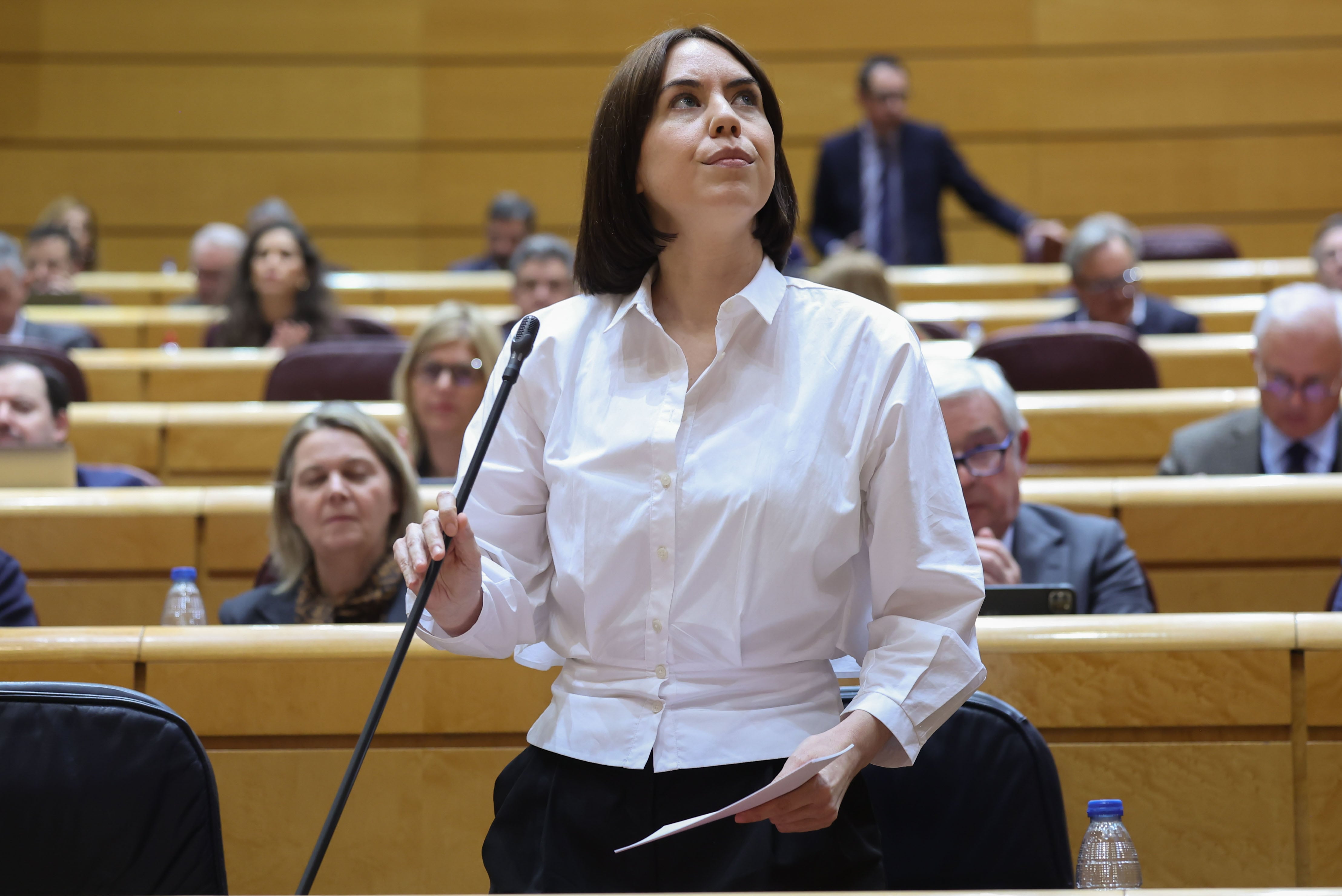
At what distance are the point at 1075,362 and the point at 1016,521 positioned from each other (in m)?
1.48

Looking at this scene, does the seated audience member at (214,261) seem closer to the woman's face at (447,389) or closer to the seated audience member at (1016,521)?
the woman's face at (447,389)

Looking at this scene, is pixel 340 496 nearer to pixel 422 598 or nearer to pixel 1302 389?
pixel 422 598

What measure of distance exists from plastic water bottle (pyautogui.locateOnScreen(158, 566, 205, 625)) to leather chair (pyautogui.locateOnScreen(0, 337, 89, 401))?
1243 mm

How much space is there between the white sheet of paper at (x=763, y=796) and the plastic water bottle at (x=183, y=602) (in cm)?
163

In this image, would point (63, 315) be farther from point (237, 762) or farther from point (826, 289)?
point (826, 289)

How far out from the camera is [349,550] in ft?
8.02

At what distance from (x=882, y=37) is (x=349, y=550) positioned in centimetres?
535

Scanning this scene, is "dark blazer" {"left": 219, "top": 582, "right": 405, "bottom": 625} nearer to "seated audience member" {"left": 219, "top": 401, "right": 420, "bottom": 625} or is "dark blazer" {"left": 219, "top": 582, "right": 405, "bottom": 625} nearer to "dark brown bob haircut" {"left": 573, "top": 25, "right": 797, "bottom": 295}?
"seated audience member" {"left": 219, "top": 401, "right": 420, "bottom": 625}

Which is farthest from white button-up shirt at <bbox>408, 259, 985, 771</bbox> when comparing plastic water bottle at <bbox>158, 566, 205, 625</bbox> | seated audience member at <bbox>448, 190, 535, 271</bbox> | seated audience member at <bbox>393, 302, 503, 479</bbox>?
seated audience member at <bbox>448, 190, 535, 271</bbox>

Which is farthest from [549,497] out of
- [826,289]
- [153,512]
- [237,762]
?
[153,512]

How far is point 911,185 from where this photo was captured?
6090 millimetres

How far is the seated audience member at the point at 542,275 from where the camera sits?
4523 mm

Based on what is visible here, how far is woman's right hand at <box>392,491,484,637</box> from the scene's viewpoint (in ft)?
3.67

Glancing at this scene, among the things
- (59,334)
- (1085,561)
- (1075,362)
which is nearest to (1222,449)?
(1075,362)
